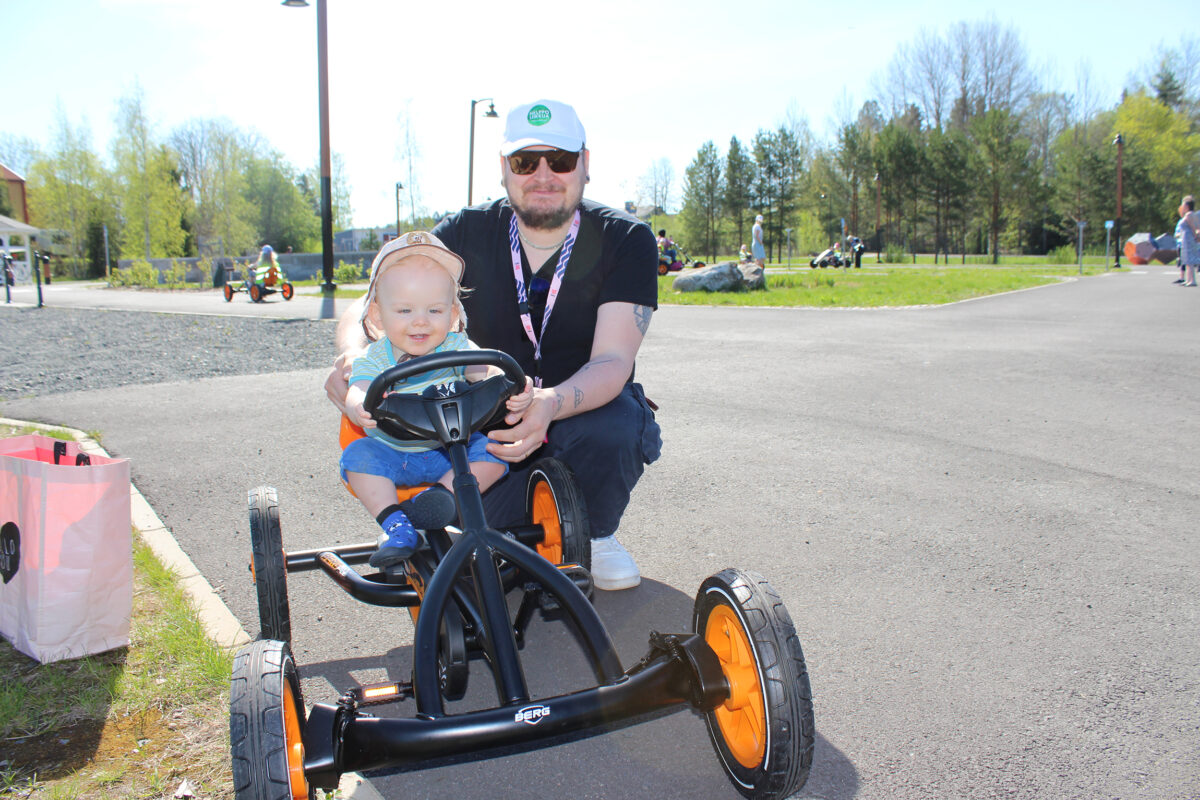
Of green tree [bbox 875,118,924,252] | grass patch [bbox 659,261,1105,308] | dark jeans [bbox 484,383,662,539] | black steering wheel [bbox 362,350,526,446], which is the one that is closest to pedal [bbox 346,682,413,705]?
black steering wheel [bbox 362,350,526,446]

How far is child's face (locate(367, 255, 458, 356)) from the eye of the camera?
267 cm

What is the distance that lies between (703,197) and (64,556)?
2477 inches

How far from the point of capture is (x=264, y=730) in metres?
1.70

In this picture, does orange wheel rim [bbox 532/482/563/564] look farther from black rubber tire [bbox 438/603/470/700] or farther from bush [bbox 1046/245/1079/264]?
bush [bbox 1046/245/1079/264]

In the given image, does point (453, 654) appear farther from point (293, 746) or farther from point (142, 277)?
point (142, 277)

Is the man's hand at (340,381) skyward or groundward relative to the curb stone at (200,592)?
skyward

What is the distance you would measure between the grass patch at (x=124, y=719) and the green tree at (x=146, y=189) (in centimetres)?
5495

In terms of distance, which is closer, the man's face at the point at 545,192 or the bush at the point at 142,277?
the man's face at the point at 545,192

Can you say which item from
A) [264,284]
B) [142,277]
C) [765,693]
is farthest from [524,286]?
[142,277]

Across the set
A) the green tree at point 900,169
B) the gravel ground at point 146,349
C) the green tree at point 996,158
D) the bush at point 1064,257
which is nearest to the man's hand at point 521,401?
the gravel ground at point 146,349

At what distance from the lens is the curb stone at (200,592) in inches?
89.1

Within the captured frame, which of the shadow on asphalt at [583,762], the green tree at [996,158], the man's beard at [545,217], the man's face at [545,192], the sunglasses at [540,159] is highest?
the green tree at [996,158]

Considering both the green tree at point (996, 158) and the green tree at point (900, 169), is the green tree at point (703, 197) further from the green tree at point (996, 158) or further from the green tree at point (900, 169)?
the green tree at point (996, 158)

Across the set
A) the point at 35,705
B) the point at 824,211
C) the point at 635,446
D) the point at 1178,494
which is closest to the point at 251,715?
the point at 35,705
